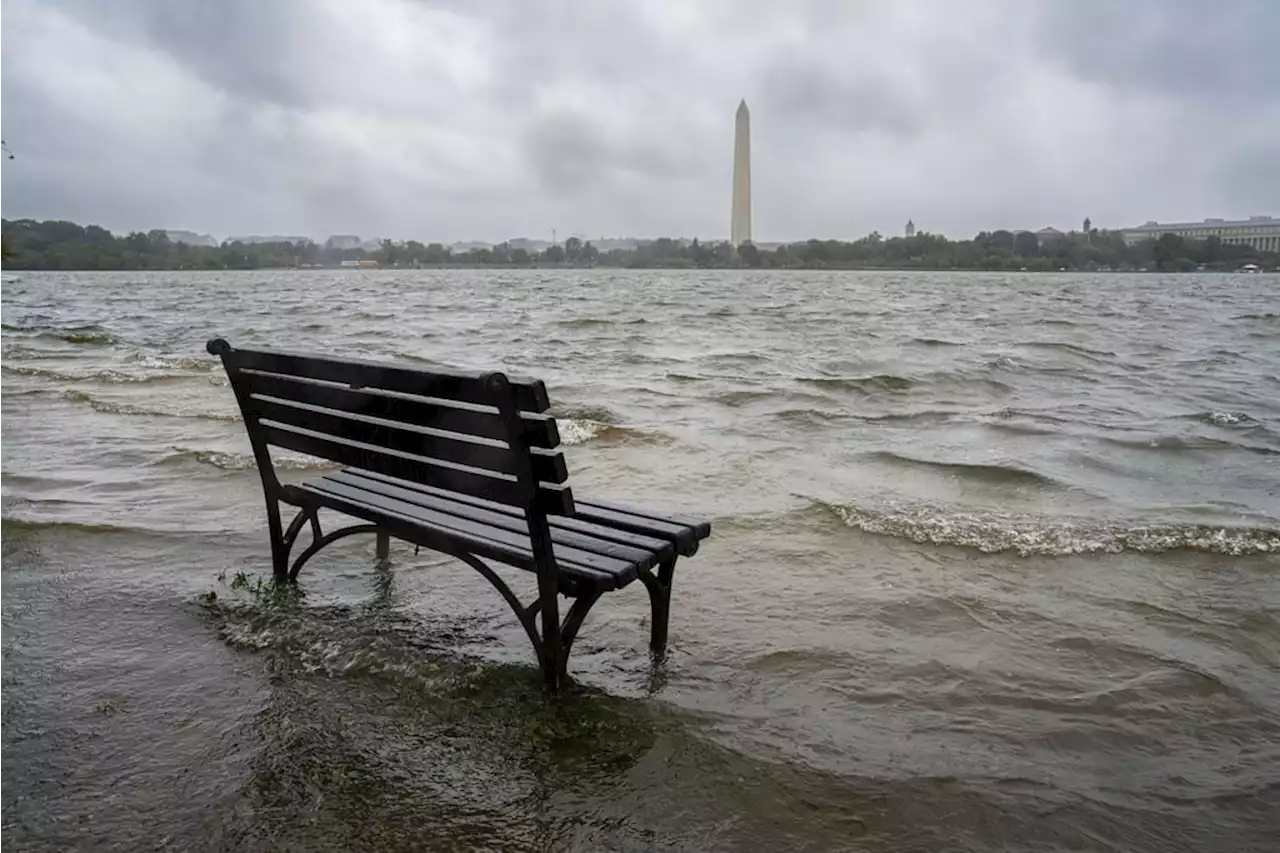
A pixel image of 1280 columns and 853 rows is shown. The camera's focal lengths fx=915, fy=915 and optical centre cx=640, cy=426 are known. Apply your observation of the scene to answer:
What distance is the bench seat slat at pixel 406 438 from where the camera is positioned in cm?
312

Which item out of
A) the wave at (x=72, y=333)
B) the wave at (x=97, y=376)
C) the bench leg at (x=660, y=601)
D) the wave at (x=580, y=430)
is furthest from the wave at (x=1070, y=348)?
the wave at (x=72, y=333)

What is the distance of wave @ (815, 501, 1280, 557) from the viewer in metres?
5.96

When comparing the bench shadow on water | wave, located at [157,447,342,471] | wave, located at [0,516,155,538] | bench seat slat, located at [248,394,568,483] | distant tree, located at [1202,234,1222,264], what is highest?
distant tree, located at [1202,234,1222,264]

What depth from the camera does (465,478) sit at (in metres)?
3.38

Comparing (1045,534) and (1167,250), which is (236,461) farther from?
(1167,250)

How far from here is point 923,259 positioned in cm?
11688

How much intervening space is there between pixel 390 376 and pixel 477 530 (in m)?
0.72

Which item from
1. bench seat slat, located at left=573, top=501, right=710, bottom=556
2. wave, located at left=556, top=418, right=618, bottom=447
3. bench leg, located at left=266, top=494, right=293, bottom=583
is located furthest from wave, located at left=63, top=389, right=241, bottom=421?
bench seat slat, located at left=573, top=501, right=710, bottom=556

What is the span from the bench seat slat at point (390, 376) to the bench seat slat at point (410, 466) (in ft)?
0.98

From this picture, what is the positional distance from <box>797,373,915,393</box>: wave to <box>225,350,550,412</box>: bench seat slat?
36.0ft

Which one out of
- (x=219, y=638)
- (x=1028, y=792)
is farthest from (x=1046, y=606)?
(x=219, y=638)

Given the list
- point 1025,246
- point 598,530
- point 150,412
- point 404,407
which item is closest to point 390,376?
point 404,407

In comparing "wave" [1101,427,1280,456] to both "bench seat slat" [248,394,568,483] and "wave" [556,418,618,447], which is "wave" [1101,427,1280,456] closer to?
"wave" [556,418,618,447]

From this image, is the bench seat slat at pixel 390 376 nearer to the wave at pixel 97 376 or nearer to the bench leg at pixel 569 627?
the bench leg at pixel 569 627
